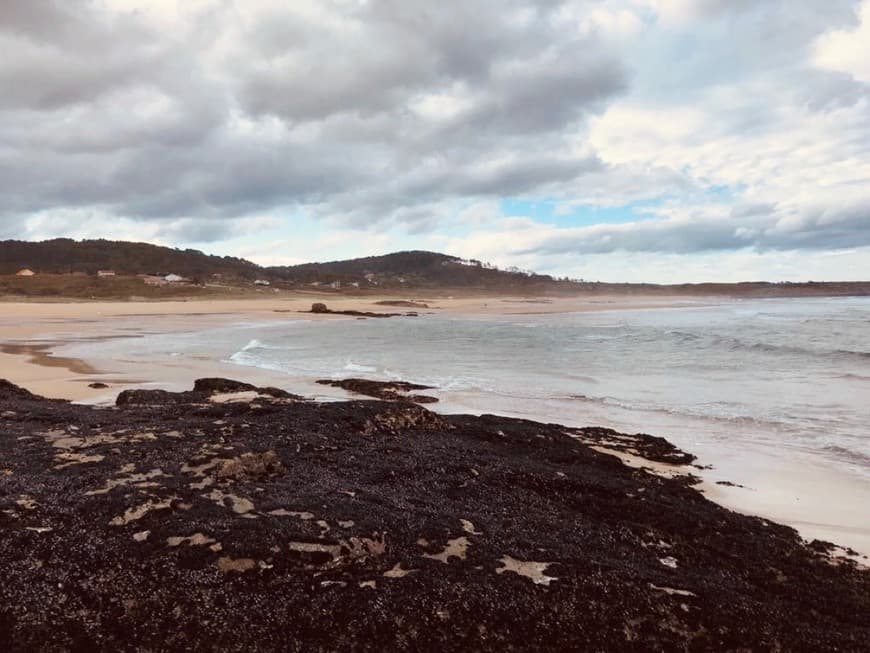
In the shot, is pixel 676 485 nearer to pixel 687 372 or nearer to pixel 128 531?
pixel 128 531

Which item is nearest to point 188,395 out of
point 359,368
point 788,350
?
point 359,368

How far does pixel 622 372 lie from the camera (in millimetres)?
20938

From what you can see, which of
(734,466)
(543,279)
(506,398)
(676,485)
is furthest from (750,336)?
(543,279)

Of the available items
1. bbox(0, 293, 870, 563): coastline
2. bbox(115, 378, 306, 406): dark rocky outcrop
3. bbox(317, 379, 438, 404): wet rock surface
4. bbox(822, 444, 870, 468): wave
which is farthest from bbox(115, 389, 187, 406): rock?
bbox(822, 444, 870, 468): wave

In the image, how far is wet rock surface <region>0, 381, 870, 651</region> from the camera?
11.7 ft

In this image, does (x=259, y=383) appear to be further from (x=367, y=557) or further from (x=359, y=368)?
(x=367, y=557)

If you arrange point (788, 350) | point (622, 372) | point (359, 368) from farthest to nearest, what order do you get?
point (788, 350) → point (359, 368) → point (622, 372)

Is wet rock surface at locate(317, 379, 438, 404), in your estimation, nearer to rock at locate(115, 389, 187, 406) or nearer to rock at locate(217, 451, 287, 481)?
rock at locate(115, 389, 187, 406)

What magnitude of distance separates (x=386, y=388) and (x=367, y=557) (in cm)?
1149

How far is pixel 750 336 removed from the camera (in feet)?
111

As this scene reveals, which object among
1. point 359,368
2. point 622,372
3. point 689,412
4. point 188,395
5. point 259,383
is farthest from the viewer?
point 359,368

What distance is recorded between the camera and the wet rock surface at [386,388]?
1461 cm

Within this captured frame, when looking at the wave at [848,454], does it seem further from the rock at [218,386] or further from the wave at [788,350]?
the wave at [788,350]

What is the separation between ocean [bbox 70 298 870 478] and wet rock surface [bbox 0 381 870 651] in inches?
222
